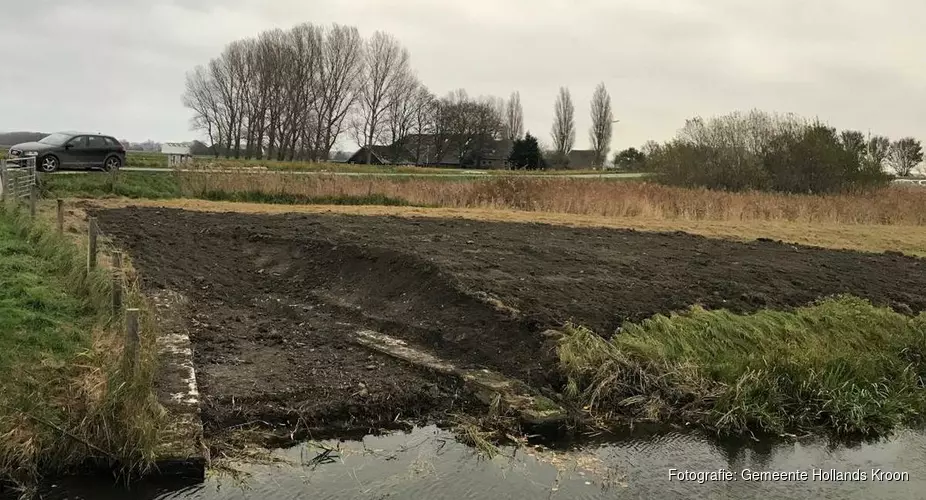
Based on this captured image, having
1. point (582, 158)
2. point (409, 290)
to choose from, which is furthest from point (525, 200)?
point (582, 158)

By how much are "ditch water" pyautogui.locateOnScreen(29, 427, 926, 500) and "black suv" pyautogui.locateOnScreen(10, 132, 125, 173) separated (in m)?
21.6

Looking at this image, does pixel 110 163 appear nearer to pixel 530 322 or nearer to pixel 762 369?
pixel 530 322

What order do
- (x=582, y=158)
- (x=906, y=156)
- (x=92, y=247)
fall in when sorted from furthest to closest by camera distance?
(x=582, y=158) < (x=906, y=156) < (x=92, y=247)

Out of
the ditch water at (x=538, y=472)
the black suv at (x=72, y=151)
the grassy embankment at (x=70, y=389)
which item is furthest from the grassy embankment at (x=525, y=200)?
the ditch water at (x=538, y=472)

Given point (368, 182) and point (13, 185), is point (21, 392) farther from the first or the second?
point (368, 182)

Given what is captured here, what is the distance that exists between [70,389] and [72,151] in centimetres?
2259

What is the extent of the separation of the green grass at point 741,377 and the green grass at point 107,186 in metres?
18.3

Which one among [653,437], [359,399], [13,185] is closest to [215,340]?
[359,399]

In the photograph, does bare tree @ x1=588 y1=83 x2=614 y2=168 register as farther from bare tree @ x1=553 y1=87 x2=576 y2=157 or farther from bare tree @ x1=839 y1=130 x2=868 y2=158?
bare tree @ x1=839 y1=130 x2=868 y2=158

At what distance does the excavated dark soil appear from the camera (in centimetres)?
628

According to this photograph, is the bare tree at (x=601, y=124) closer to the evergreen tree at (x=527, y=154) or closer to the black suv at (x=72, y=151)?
the evergreen tree at (x=527, y=154)

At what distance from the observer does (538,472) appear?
17.0ft

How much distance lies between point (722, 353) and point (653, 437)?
1.86m

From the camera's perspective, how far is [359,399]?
19.7 feet
